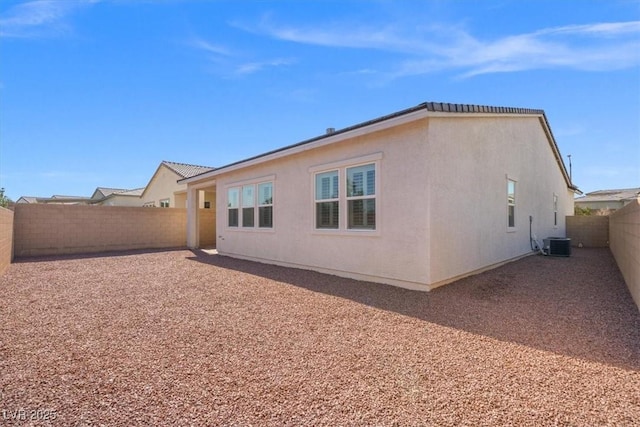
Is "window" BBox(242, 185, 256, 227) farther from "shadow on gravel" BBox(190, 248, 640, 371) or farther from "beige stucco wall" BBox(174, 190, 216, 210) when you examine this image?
"beige stucco wall" BBox(174, 190, 216, 210)

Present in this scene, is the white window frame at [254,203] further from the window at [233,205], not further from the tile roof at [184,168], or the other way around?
the tile roof at [184,168]

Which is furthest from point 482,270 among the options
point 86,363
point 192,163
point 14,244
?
point 192,163

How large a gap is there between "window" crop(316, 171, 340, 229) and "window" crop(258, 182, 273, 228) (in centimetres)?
245

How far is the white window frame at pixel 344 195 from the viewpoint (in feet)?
24.4

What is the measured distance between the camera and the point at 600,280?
776cm

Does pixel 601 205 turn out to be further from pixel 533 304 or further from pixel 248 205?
pixel 248 205

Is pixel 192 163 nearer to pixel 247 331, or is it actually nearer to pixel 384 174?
pixel 384 174

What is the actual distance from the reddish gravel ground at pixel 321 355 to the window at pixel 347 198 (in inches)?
64.6

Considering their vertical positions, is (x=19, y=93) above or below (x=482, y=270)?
above

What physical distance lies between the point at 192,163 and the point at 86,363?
78.5 ft

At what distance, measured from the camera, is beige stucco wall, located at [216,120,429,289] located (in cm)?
678

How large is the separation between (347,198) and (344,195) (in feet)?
0.39

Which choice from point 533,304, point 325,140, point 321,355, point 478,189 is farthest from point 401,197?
point 321,355

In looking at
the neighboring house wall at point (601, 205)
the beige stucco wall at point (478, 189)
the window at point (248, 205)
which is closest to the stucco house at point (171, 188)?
the window at point (248, 205)
